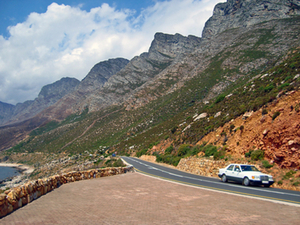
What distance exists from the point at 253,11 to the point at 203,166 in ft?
309

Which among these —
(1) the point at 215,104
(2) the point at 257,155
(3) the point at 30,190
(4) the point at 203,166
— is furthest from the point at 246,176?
(1) the point at 215,104

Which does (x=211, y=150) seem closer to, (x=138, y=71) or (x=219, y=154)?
(x=219, y=154)

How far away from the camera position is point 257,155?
15.3 m

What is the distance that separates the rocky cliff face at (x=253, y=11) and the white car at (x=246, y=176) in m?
90.4

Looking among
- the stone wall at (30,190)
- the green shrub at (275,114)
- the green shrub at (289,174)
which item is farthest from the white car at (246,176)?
the stone wall at (30,190)

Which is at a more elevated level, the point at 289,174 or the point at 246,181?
the point at 289,174

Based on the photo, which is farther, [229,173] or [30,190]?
[229,173]

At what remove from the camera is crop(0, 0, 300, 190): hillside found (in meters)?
17.6

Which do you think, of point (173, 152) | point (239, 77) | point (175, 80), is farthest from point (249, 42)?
point (173, 152)

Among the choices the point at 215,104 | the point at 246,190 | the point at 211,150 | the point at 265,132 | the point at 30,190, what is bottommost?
the point at 246,190

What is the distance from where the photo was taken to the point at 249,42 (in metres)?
70.8

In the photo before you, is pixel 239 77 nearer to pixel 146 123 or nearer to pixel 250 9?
pixel 146 123

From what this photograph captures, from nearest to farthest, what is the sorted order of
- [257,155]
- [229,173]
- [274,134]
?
[229,173]
[274,134]
[257,155]

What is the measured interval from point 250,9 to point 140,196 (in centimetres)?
10629
